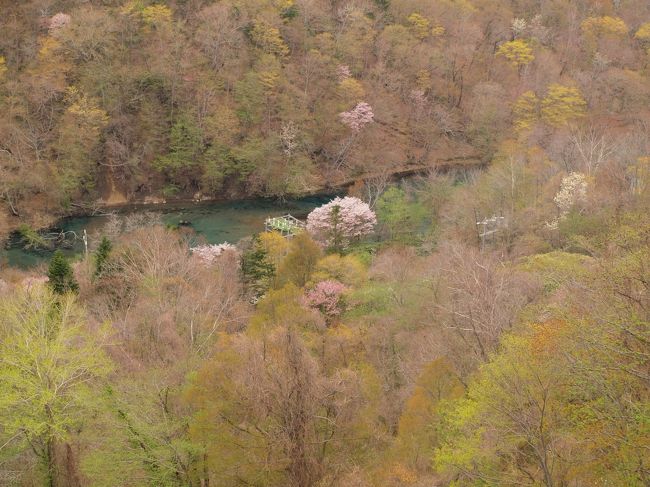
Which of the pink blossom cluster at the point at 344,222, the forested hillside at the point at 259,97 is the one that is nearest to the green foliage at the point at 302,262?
the pink blossom cluster at the point at 344,222

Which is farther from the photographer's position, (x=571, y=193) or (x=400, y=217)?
(x=400, y=217)

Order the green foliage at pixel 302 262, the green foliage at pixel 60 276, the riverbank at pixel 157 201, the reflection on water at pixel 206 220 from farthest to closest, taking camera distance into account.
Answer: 1. the riverbank at pixel 157 201
2. the reflection on water at pixel 206 220
3. the green foliage at pixel 302 262
4. the green foliage at pixel 60 276

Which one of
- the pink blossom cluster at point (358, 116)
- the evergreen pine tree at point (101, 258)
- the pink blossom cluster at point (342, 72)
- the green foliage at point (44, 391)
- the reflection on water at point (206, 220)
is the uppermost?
the pink blossom cluster at point (342, 72)

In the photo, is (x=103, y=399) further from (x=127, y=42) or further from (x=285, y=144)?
(x=127, y=42)

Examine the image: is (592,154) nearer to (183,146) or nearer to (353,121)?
(353,121)

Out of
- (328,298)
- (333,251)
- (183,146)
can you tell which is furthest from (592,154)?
(183,146)

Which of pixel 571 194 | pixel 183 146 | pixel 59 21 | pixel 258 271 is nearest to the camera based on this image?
pixel 258 271

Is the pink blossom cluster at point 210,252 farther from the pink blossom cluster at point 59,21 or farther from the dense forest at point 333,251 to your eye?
the pink blossom cluster at point 59,21
